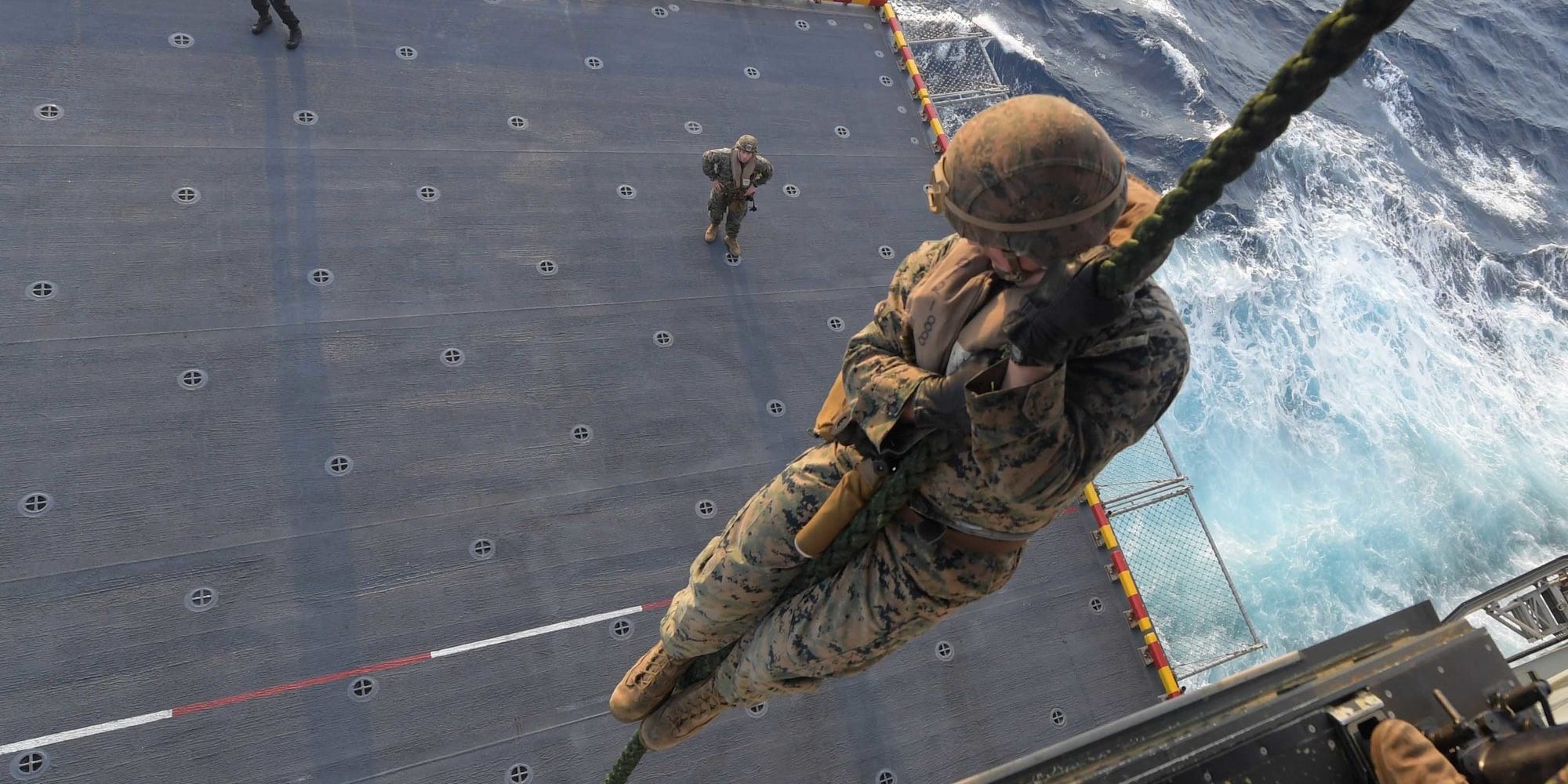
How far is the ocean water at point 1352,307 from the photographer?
54.4 feet

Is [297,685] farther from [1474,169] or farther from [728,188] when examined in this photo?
[1474,169]

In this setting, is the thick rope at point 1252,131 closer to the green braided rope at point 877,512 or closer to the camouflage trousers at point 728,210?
the green braided rope at point 877,512

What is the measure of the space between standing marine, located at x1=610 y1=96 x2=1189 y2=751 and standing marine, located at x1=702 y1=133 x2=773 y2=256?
228 inches

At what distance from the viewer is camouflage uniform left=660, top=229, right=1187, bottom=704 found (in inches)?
97.4

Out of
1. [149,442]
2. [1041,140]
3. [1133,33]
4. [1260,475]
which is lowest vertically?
[1260,475]

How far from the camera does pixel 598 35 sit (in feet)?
37.2

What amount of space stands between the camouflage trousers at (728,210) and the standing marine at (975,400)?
6042 millimetres

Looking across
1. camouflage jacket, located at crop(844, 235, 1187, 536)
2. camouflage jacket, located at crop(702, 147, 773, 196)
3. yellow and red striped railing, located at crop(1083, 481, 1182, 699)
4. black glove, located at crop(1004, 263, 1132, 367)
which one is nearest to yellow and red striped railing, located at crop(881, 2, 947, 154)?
camouflage jacket, located at crop(702, 147, 773, 196)

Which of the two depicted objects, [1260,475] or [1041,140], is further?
[1260,475]

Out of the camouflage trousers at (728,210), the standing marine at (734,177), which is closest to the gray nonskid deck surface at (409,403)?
the camouflage trousers at (728,210)

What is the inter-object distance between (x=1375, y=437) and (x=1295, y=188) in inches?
254

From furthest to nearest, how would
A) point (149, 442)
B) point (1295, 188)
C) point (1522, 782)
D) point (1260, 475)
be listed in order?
point (1295, 188)
point (1260, 475)
point (149, 442)
point (1522, 782)

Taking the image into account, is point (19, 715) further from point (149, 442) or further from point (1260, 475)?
point (1260, 475)

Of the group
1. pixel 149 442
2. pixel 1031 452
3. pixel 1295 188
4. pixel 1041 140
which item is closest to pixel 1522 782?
pixel 1031 452
